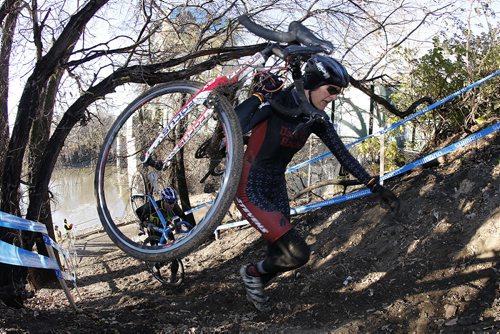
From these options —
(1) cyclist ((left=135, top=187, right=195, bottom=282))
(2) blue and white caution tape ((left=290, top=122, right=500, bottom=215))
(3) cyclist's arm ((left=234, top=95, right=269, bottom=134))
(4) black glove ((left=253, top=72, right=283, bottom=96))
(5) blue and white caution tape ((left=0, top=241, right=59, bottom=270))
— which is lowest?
(2) blue and white caution tape ((left=290, top=122, right=500, bottom=215))

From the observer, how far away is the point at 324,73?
3529 millimetres

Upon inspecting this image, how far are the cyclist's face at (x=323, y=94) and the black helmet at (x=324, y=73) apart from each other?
0.03 meters

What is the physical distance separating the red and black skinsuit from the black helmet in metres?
0.23

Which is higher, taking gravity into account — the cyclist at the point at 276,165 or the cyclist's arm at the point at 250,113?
the cyclist's arm at the point at 250,113

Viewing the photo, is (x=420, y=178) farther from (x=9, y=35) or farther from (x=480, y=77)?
(x=9, y=35)

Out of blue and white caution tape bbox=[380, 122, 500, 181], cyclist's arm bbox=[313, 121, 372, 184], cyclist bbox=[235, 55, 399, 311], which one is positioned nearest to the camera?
cyclist bbox=[235, 55, 399, 311]

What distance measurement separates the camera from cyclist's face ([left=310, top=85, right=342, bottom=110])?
11.9 ft

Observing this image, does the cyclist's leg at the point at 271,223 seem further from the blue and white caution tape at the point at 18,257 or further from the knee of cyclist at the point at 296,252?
the blue and white caution tape at the point at 18,257


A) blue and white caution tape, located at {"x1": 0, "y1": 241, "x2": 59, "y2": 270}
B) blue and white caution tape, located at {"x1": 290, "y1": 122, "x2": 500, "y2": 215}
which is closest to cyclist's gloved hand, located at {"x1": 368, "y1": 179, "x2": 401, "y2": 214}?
blue and white caution tape, located at {"x1": 290, "y1": 122, "x2": 500, "y2": 215}

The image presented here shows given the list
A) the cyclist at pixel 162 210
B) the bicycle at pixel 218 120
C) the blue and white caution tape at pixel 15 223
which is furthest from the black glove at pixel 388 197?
the blue and white caution tape at pixel 15 223

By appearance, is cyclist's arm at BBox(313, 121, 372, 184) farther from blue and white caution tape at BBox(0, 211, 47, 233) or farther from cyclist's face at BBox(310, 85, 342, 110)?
blue and white caution tape at BBox(0, 211, 47, 233)

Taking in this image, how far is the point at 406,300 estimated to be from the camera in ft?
13.0

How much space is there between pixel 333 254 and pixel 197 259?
9.12 ft

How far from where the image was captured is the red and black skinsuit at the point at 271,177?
374cm
